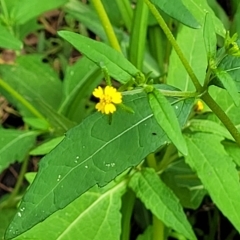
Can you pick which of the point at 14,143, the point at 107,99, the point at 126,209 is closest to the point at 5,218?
the point at 14,143

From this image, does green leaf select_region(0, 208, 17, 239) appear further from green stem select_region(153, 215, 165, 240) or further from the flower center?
the flower center

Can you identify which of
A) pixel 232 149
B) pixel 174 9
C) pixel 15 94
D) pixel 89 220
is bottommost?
pixel 89 220

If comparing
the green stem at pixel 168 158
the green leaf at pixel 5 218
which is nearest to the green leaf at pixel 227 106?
the green stem at pixel 168 158

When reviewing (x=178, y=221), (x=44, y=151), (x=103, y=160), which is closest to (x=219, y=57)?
(x=103, y=160)

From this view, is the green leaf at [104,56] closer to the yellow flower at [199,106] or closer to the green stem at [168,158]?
the yellow flower at [199,106]

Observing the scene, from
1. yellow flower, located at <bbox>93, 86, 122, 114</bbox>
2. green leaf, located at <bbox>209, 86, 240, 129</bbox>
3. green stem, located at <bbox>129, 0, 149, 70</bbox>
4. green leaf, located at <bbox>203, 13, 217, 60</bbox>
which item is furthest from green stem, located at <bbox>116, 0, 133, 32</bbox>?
yellow flower, located at <bbox>93, 86, 122, 114</bbox>

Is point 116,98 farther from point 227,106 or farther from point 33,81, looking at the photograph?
point 33,81

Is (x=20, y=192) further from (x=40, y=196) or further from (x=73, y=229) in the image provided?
(x=40, y=196)
